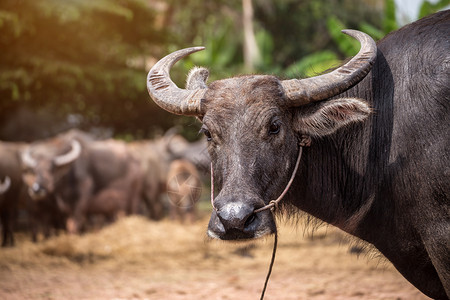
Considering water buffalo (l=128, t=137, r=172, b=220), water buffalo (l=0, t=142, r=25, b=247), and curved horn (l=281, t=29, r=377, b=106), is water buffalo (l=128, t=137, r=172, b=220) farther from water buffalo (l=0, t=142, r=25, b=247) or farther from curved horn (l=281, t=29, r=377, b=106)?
curved horn (l=281, t=29, r=377, b=106)

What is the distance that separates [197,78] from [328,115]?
3.82 feet

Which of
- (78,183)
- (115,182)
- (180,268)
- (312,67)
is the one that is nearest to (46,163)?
(78,183)

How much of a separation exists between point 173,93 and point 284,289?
3045 millimetres

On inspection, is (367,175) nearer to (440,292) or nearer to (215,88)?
(440,292)

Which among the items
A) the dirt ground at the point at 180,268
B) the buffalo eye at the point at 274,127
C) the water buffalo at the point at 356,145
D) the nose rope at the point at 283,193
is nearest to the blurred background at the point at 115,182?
the dirt ground at the point at 180,268

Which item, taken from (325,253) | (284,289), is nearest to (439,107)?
(284,289)

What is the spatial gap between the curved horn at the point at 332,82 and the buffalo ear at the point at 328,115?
0.22 ft

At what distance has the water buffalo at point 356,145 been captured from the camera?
2914 millimetres

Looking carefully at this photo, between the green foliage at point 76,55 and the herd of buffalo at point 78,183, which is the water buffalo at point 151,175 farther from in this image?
the green foliage at point 76,55

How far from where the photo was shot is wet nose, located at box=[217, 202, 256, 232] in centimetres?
282

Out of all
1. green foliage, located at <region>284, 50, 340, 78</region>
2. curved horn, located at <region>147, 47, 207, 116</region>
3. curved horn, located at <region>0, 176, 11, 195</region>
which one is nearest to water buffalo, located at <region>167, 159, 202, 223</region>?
green foliage, located at <region>284, 50, 340, 78</region>

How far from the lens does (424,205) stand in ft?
9.61

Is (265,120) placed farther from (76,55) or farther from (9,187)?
(76,55)

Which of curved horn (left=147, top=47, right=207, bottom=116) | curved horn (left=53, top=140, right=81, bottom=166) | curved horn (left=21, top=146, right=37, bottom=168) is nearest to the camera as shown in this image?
curved horn (left=147, top=47, right=207, bottom=116)
